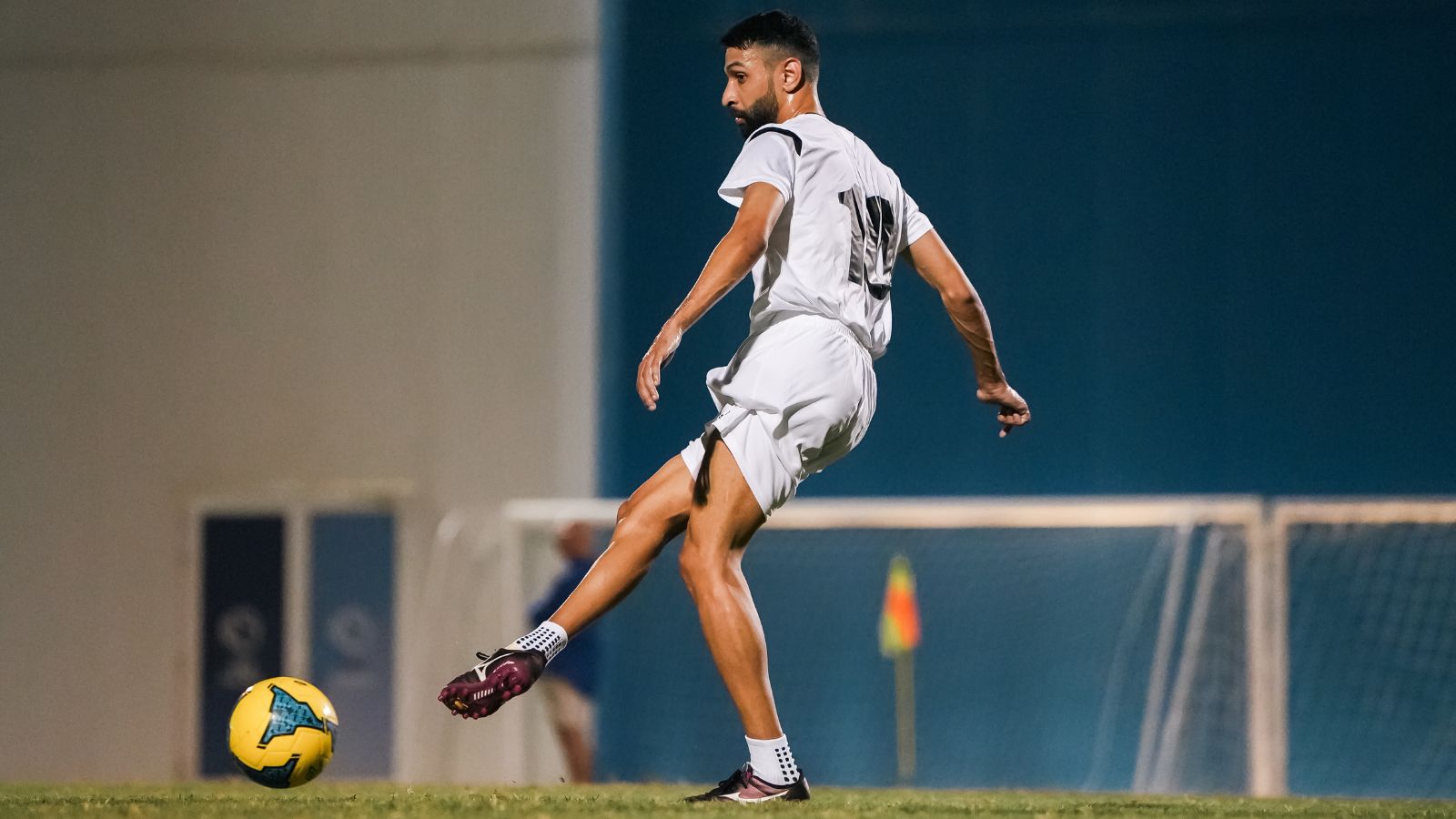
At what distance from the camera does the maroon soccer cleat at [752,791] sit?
3.78m

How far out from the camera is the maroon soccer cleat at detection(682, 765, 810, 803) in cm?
378

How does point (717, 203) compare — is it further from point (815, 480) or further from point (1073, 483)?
point (1073, 483)

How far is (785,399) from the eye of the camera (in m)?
3.87

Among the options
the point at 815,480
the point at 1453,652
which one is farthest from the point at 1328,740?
the point at 815,480

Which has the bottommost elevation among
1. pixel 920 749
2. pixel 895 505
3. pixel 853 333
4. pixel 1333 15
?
pixel 920 749

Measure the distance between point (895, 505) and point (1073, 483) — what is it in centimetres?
164

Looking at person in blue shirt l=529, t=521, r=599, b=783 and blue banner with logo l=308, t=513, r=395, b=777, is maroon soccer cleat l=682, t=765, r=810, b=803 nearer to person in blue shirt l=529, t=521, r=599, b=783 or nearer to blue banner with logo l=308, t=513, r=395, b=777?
person in blue shirt l=529, t=521, r=599, b=783

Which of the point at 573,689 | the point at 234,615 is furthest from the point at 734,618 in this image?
the point at 234,615

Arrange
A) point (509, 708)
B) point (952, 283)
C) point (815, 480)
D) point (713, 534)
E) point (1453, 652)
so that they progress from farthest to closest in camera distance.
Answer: point (815, 480) → point (509, 708) → point (1453, 652) → point (952, 283) → point (713, 534)

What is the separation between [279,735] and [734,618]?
1.11 meters

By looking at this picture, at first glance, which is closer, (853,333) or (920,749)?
(853,333)

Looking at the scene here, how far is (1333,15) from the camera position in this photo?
10422 mm

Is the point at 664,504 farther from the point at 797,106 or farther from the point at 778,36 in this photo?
the point at 778,36

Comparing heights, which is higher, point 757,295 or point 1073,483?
point 757,295
